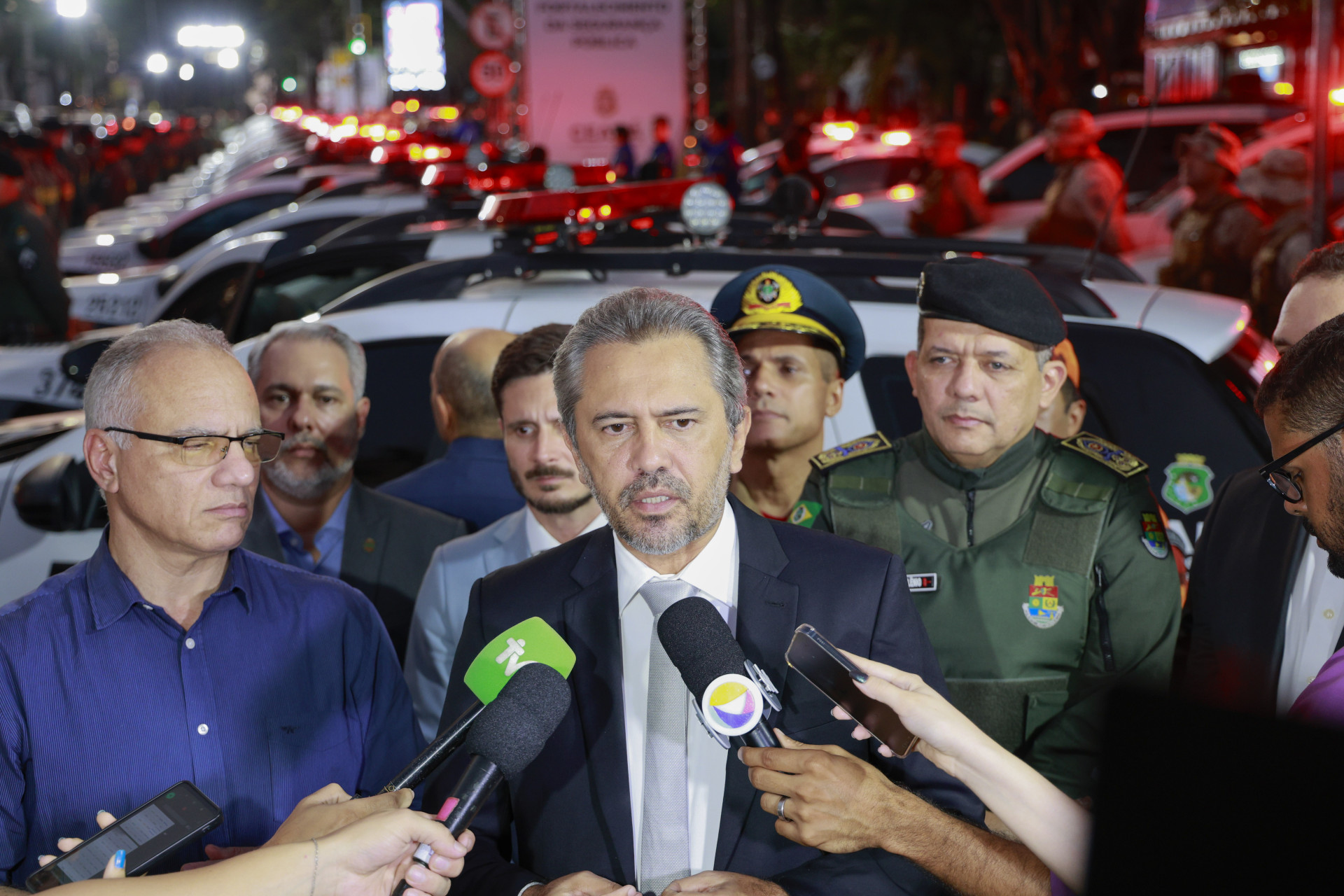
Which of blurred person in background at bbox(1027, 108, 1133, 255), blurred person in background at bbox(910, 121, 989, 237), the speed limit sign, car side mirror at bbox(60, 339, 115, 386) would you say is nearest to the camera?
car side mirror at bbox(60, 339, 115, 386)

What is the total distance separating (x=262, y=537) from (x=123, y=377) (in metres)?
1.37

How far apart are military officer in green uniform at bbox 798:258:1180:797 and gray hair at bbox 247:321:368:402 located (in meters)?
1.62

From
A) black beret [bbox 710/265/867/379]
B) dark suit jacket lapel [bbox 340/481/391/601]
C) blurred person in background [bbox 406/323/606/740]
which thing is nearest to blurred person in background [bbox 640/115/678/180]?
black beret [bbox 710/265/867/379]

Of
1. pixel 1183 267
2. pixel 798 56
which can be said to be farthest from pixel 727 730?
pixel 798 56

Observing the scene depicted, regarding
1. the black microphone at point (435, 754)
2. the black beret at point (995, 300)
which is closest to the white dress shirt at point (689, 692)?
the black microphone at point (435, 754)

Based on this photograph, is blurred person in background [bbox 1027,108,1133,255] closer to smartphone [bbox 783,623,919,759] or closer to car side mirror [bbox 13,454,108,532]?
car side mirror [bbox 13,454,108,532]

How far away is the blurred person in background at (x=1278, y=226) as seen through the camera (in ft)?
21.8

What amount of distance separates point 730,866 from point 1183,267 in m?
6.92

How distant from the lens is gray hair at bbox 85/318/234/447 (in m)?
2.47

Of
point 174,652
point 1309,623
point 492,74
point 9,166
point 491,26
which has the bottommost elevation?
point 1309,623

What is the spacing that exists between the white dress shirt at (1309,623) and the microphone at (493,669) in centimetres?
155

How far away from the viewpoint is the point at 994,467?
3029 millimetres

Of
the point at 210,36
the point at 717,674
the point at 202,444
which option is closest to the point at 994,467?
the point at 717,674

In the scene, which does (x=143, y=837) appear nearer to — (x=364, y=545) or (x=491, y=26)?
(x=364, y=545)
